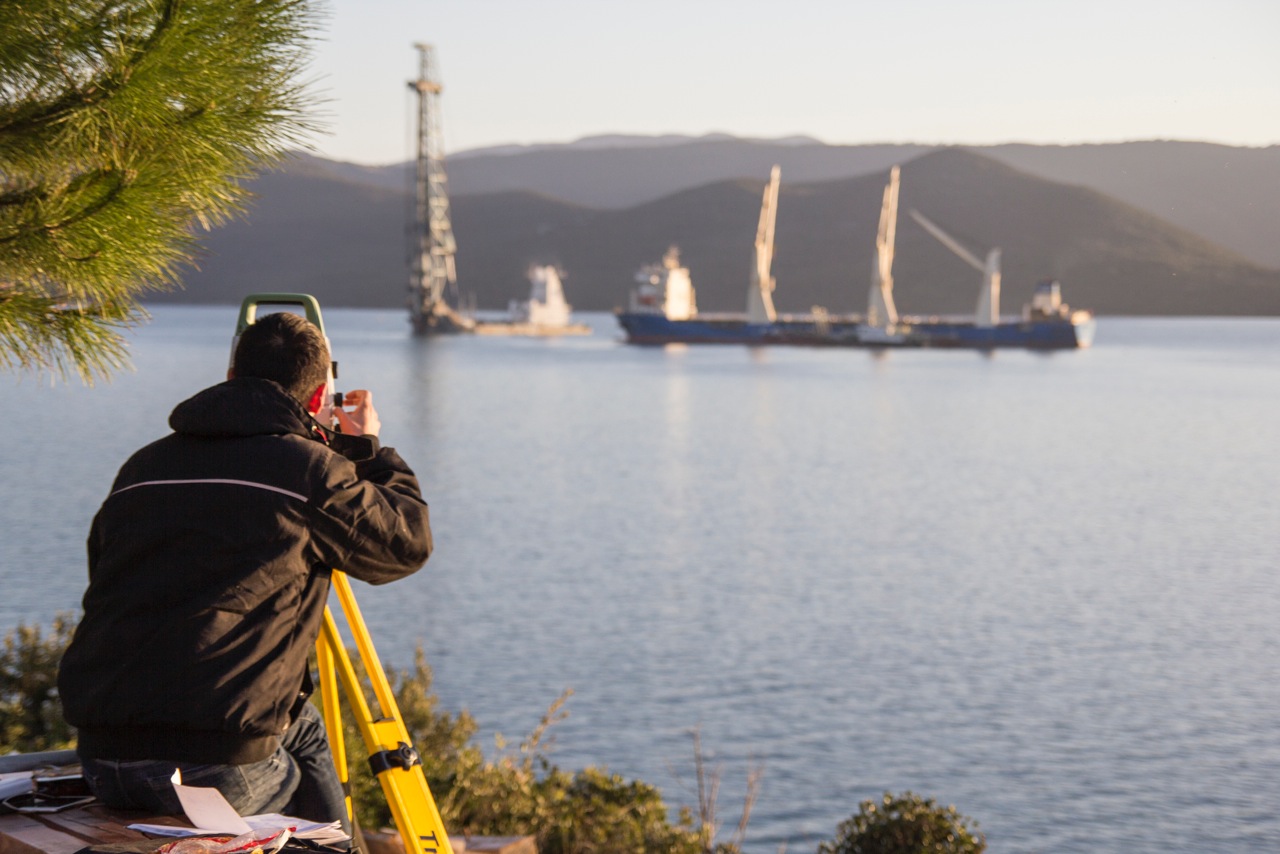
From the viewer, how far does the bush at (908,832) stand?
5.22 metres

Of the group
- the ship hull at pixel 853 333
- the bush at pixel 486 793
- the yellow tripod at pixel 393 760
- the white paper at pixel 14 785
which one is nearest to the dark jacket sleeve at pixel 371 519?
the yellow tripod at pixel 393 760

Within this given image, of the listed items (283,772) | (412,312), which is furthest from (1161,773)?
(412,312)

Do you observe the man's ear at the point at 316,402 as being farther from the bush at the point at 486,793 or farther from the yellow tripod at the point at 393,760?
the bush at the point at 486,793

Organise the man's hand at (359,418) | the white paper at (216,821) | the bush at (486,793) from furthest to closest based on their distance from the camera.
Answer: the bush at (486,793), the man's hand at (359,418), the white paper at (216,821)

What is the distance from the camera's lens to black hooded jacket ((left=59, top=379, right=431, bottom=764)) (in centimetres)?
199

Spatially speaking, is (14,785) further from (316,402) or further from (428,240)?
(428,240)

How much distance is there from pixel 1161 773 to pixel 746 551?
12.7 meters

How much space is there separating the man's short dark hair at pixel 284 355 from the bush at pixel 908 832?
3.82 metres

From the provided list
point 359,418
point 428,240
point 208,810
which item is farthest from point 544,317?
point 208,810

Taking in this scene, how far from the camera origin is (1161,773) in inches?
490

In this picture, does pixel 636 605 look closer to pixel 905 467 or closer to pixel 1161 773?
pixel 1161 773

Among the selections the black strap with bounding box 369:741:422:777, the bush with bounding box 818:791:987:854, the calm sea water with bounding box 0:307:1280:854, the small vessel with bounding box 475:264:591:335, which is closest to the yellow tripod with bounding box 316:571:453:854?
the black strap with bounding box 369:741:422:777

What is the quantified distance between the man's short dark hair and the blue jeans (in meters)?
0.56

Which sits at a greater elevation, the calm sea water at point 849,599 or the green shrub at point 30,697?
the green shrub at point 30,697
